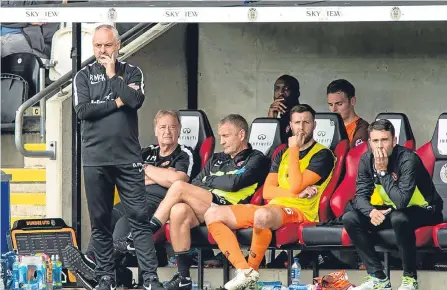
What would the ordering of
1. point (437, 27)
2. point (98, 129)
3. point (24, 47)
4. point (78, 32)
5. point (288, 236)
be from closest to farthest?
1. point (98, 129)
2. point (288, 236)
3. point (78, 32)
4. point (437, 27)
5. point (24, 47)

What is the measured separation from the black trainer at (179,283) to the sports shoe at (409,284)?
1.70 meters

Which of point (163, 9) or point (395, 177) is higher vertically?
point (163, 9)

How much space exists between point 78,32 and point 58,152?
1143mm

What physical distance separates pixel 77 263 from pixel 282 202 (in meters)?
1.79

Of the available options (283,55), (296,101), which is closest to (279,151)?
(296,101)

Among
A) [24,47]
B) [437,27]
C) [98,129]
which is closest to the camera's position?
[98,129]

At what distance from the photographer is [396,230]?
12031mm

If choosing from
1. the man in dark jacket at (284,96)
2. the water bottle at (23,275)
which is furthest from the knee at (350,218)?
the water bottle at (23,275)

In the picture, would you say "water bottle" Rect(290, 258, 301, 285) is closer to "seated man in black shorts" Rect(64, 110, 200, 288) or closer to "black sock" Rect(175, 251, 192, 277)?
"black sock" Rect(175, 251, 192, 277)

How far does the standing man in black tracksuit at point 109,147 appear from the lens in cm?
1159

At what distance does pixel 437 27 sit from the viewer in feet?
47.9

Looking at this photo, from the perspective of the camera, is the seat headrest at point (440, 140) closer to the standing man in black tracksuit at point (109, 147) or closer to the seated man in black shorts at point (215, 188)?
the seated man in black shorts at point (215, 188)

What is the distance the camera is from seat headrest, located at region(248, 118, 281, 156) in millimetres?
13633

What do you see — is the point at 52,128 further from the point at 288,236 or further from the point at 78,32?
the point at 288,236
